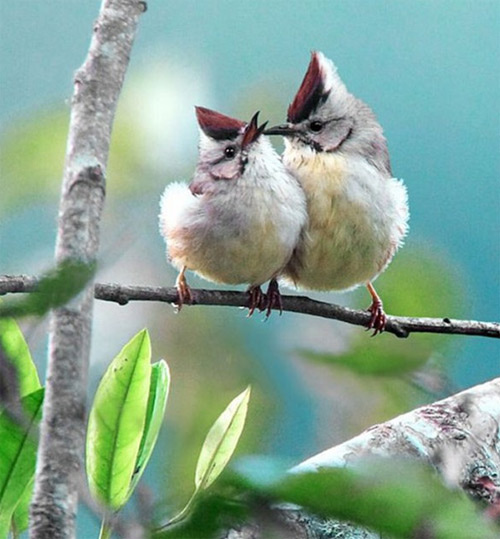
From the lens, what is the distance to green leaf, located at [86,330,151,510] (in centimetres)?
36

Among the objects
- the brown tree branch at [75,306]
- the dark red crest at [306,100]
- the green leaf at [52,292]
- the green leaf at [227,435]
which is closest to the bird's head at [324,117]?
the dark red crest at [306,100]

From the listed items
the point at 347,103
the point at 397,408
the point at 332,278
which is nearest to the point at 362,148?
the point at 347,103

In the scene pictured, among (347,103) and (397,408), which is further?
(347,103)

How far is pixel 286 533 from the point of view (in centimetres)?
13

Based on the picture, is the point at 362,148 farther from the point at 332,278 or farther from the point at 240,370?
the point at 240,370

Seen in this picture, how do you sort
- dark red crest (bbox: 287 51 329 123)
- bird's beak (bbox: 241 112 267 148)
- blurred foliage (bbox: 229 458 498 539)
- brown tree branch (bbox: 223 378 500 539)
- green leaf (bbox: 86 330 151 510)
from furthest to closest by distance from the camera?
dark red crest (bbox: 287 51 329 123) < bird's beak (bbox: 241 112 267 148) < brown tree branch (bbox: 223 378 500 539) < green leaf (bbox: 86 330 151 510) < blurred foliage (bbox: 229 458 498 539)

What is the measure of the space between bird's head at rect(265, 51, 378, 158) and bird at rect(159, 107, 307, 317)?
50mm

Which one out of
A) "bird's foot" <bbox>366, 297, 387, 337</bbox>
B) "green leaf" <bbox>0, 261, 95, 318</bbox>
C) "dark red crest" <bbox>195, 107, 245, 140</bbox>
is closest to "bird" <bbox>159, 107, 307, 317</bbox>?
"dark red crest" <bbox>195, 107, 245, 140</bbox>

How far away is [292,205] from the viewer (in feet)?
3.18

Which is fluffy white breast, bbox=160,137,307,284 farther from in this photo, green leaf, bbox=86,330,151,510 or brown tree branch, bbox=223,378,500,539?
green leaf, bbox=86,330,151,510

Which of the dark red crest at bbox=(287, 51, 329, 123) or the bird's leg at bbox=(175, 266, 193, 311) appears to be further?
the dark red crest at bbox=(287, 51, 329, 123)

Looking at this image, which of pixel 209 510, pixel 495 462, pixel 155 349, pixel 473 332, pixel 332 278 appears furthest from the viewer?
pixel 332 278

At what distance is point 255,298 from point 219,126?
0.20 m

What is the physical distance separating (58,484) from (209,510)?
55mm
